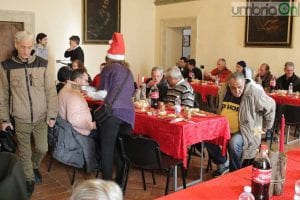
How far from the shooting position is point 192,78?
7863 mm

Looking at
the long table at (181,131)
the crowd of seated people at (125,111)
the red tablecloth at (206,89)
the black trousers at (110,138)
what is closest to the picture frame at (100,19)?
the red tablecloth at (206,89)

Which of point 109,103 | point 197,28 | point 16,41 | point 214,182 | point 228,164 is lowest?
point 228,164

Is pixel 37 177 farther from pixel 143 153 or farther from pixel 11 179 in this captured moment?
pixel 11 179

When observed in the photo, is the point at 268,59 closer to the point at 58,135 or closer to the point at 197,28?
the point at 197,28

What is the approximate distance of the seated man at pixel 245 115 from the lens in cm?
349

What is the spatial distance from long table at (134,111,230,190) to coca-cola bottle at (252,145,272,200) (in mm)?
1684

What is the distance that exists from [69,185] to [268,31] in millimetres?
5562

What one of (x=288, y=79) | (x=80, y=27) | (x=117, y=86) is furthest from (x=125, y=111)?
(x=80, y=27)

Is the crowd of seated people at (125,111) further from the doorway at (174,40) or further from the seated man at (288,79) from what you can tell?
the doorway at (174,40)

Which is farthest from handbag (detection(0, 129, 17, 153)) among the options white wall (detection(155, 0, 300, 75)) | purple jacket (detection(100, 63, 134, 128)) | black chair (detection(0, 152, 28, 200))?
white wall (detection(155, 0, 300, 75))

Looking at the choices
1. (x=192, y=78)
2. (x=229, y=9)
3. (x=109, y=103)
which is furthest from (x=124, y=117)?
(x=229, y=9)

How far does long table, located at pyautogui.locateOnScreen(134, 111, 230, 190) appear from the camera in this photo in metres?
3.33

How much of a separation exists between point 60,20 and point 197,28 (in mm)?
3286

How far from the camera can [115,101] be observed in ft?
10.7
